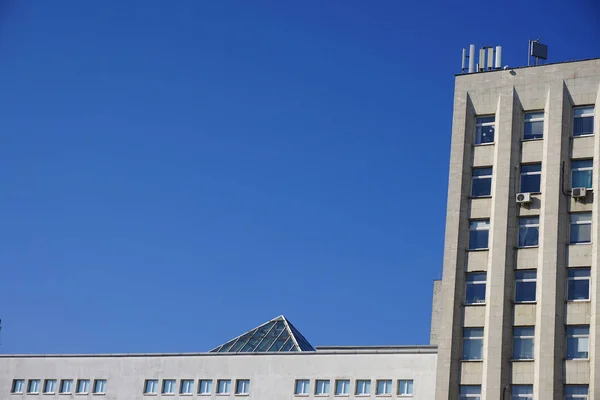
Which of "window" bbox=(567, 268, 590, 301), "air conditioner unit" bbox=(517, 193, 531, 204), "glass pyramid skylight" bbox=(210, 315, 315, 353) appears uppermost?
"air conditioner unit" bbox=(517, 193, 531, 204)

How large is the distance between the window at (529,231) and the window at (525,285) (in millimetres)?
1549

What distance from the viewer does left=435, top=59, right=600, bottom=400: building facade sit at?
5772cm

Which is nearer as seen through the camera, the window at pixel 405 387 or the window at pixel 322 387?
the window at pixel 405 387

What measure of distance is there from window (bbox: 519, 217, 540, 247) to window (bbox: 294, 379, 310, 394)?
17706mm

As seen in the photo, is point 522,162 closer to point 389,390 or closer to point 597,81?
point 597,81

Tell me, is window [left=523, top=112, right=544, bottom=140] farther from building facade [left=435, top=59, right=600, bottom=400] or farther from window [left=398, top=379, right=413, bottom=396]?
window [left=398, top=379, right=413, bottom=396]

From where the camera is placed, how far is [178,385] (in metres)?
74.6

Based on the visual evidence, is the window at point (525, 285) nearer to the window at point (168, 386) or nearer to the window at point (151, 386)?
the window at point (168, 386)

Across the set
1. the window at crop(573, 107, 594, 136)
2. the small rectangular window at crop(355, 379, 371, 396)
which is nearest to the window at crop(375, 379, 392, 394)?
the small rectangular window at crop(355, 379, 371, 396)

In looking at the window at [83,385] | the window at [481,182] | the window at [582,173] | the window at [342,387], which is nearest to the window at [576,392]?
the window at [582,173]

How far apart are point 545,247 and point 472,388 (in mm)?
8119

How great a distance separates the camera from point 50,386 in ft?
259

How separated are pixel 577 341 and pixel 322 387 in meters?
18.4

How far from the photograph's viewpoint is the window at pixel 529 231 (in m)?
60.1
